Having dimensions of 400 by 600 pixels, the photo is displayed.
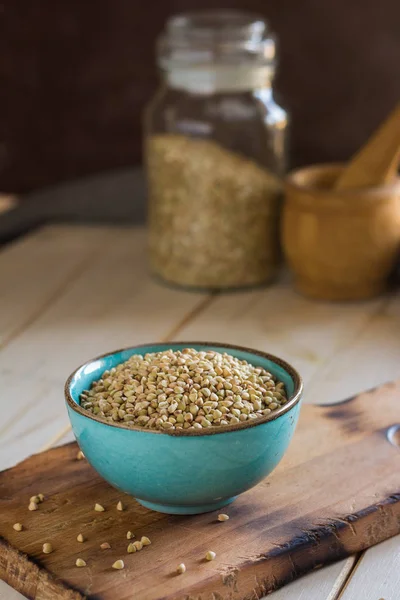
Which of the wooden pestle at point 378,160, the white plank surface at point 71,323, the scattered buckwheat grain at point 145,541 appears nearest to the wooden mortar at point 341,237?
the wooden pestle at point 378,160

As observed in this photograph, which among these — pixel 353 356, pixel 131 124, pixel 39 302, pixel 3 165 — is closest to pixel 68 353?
pixel 39 302

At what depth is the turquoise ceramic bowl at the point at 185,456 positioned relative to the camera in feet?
2.30

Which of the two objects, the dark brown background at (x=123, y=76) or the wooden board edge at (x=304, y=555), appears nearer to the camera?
the wooden board edge at (x=304, y=555)

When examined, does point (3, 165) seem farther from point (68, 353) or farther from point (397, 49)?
point (68, 353)

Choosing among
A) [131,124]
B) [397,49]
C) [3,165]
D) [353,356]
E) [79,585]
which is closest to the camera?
[79,585]

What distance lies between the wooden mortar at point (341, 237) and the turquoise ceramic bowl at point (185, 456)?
633 millimetres

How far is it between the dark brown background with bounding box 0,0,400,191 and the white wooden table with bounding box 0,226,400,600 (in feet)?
1.68

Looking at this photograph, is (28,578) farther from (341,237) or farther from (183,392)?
(341,237)

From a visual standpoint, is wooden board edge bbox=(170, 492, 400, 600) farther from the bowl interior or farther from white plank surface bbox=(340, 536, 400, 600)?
the bowl interior

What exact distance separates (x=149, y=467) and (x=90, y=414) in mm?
62

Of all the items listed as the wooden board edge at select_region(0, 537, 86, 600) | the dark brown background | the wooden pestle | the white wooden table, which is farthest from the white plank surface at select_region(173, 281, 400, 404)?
the dark brown background

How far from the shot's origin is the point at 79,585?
0.69m

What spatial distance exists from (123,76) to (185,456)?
4.93 ft

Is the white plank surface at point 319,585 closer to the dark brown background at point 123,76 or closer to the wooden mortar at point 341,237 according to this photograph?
the wooden mortar at point 341,237
